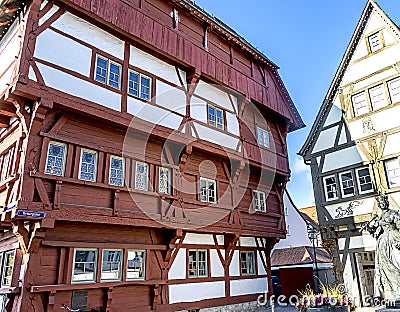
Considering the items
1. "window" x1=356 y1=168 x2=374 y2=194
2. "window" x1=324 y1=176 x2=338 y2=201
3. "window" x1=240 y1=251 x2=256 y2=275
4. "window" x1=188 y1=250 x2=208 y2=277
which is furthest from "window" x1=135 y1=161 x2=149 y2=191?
"window" x1=356 y1=168 x2=374 y2=194

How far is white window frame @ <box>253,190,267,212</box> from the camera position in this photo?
14.7 metres

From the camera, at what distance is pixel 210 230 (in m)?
11.7

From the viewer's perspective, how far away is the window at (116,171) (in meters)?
9.66

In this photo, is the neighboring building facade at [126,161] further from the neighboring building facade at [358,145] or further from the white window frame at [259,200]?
the neighboring building facade at [358,145]

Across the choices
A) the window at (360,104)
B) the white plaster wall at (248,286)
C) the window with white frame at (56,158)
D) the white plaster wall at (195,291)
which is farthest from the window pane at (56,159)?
the window at (360,104)

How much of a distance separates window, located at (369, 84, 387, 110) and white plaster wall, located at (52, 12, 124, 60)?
34.4 feet

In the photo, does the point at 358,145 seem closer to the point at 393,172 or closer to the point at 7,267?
the point at 393,172

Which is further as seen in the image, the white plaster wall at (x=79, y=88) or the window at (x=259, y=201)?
the window at (x=259, y=201)

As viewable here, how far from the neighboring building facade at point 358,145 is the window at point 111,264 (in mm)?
9008

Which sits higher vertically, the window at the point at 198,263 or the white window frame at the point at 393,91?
the white window frame at the point at 393,91

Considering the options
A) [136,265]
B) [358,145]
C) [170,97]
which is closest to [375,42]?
[358,145]

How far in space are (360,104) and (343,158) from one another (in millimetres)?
2464

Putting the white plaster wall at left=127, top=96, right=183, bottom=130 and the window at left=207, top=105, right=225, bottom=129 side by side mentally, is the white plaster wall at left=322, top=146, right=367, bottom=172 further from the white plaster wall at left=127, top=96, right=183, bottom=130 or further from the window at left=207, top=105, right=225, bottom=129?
the white plaster wall at left=127, top=96, right=183, bottom=130

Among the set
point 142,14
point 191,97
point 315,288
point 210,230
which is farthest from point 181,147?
point 315,288
